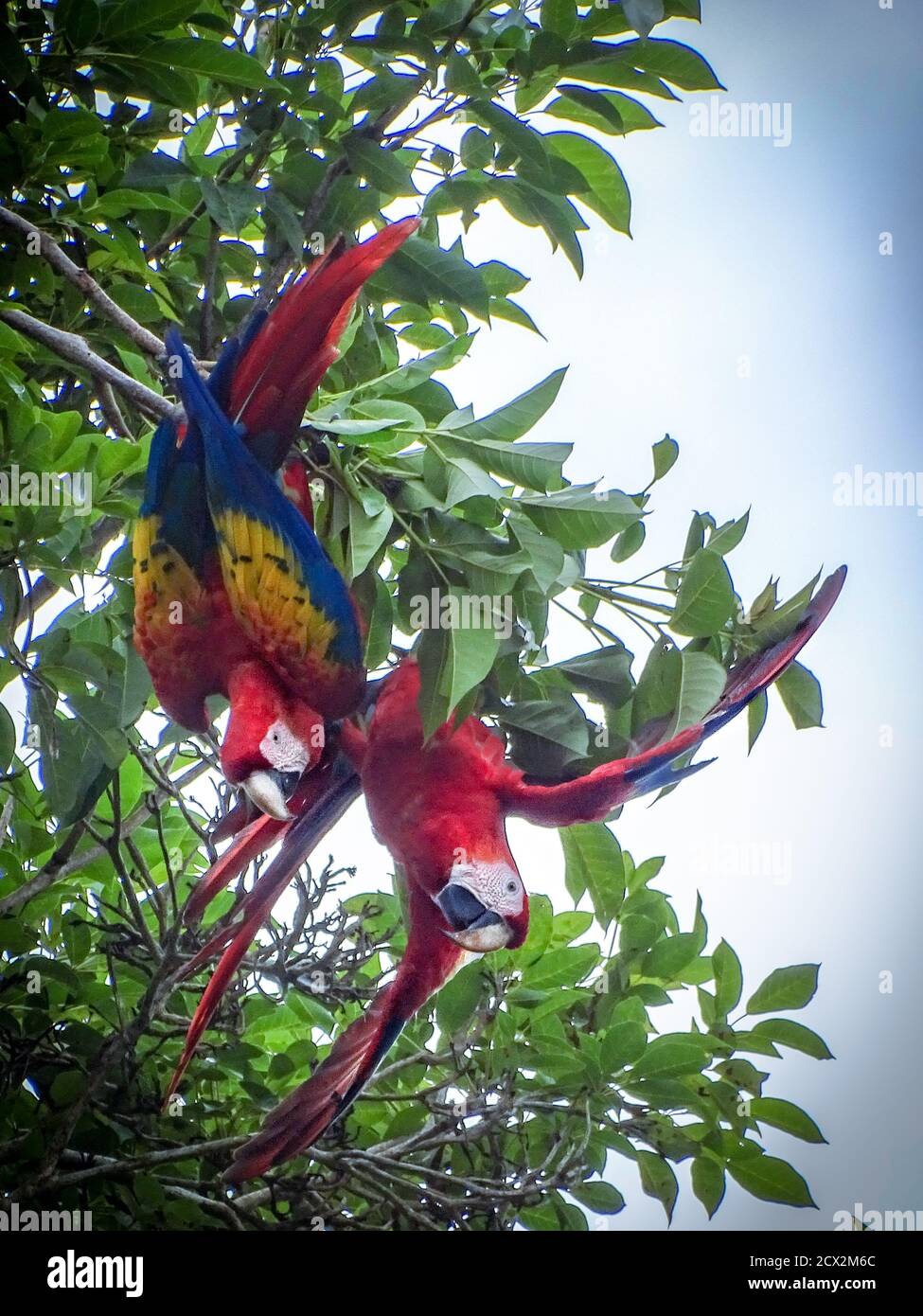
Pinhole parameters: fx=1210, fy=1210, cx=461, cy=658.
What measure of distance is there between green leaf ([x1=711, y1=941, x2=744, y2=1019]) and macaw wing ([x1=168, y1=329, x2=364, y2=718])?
1.40 feet

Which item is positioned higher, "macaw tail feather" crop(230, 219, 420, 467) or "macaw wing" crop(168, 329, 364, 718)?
"macaw tail feather" crop(230, 219, 420, 467)

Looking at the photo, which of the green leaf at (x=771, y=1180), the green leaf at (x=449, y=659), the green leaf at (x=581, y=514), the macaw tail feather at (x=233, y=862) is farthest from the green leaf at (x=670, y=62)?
the green leaf at (x=771, y=1180)

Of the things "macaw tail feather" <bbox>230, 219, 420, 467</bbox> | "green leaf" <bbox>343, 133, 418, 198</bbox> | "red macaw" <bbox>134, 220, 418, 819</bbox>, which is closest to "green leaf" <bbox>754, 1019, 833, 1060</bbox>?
"red macaw" <bbox>134, 220, 418, 819</bbox>

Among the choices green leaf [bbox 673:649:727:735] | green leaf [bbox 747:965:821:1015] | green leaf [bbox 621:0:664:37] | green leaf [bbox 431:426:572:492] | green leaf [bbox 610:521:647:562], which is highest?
green leaf [bbox 621:0:664:37]

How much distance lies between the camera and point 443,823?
85cm

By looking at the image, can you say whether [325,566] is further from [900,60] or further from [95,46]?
[900,60]

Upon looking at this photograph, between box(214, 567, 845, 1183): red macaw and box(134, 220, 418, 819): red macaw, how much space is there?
0.20 ft

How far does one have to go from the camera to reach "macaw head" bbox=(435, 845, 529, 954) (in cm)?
83

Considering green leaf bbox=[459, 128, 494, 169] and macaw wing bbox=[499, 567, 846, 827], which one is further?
green leaf bbox=[459, 128, 494, 169]

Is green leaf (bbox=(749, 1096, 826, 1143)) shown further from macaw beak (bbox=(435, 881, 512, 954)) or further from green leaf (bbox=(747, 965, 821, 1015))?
macaw beak (bbox=(435, 881, 512, 954))

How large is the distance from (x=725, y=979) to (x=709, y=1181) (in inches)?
6.3
